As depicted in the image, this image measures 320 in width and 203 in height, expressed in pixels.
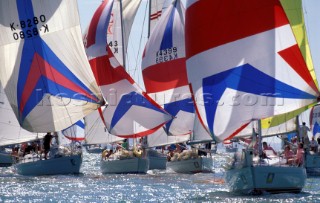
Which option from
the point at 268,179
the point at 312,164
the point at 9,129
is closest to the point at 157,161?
the point at 9,129

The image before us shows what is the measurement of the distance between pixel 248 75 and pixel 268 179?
2.91m

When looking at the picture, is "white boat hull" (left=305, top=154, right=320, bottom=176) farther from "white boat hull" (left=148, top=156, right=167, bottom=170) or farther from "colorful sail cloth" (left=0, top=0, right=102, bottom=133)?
"colorful sail cloth" (left=0, top=0, right=102, bottom=133)

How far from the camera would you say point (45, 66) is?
3055cm

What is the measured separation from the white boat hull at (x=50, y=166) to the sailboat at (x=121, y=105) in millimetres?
2743

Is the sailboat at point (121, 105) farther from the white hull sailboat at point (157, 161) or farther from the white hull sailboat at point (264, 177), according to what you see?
the white hull sailboat at point (264, 177)

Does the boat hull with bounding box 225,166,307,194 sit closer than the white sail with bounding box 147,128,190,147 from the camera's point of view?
Yes

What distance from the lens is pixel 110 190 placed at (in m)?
25.7

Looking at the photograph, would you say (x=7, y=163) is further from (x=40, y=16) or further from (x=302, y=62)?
(x=302, y=62)

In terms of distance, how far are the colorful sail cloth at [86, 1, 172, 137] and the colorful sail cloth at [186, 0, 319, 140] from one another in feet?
34.4

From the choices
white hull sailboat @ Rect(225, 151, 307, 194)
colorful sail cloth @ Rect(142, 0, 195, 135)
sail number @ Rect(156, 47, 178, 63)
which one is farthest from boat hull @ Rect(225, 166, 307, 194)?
sail number @ Rect(156, 47, 178, 63)

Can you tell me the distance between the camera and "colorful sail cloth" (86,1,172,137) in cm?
3391

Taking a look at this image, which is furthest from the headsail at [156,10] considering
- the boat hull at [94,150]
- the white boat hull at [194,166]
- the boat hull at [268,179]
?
the boat hull at [94,150]

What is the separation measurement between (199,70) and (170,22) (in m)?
13.9

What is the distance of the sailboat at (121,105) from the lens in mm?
33938
